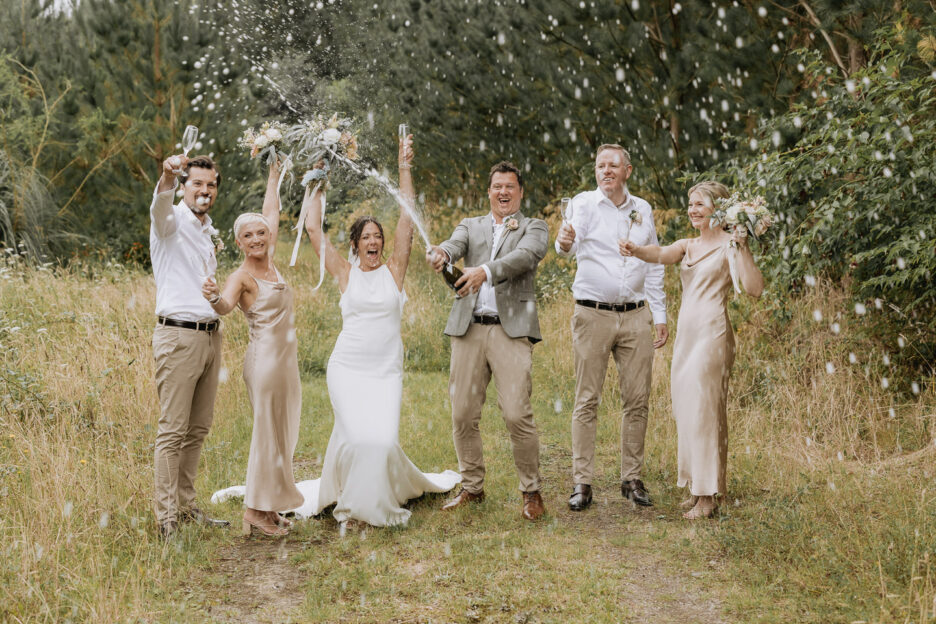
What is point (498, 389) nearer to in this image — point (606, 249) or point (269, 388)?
point (606, 249)

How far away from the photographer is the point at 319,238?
5.31m

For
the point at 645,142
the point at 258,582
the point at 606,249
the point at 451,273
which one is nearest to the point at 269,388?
the point at 258,582

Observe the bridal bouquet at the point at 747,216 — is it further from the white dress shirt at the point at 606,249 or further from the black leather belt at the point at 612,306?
the black leather belt at the point at 612,306

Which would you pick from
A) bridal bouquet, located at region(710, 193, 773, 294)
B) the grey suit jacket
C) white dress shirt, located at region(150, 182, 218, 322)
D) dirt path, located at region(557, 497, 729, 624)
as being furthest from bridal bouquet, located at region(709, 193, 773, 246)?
white dress shirt, located at region(150, 182, 218, 322)

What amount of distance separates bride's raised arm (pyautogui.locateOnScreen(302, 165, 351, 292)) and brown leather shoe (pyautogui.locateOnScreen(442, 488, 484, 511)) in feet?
5.05

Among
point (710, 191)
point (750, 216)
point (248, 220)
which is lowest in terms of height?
point (248, 220)

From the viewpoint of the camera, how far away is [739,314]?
26.6 ft

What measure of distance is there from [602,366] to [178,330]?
2687 millimetres

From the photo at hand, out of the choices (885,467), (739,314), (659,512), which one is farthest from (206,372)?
(739,314)

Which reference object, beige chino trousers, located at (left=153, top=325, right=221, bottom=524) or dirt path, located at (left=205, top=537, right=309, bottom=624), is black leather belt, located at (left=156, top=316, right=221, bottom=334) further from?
dirt path, located at (left=205, top=537, right=309, bottom=624)

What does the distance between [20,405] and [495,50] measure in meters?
8.09

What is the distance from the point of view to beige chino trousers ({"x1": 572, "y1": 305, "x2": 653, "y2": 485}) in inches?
229

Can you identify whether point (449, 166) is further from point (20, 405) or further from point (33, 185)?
point (20, 405)

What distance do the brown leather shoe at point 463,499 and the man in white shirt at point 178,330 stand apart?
1664 mm
